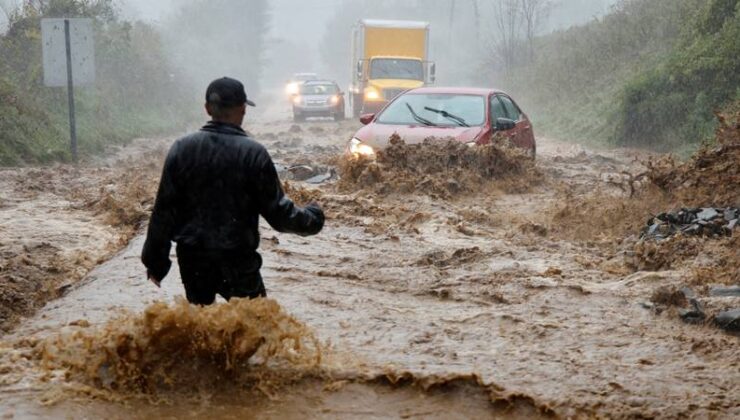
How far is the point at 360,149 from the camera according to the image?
1209 cm

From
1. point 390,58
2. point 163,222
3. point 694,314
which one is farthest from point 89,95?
point 163,222

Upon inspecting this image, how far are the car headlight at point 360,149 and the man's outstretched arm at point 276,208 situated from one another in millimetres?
7681

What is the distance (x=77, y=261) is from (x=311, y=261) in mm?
2201

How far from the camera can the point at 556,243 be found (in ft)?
30.9

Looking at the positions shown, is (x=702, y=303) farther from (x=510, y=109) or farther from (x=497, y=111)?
(x=510, y=109)

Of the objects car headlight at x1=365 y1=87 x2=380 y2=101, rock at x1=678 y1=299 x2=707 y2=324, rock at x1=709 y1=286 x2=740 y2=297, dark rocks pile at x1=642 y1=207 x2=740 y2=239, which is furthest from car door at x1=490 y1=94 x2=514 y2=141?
car headlight at x1=365 y1=87 x2=380 y2=101

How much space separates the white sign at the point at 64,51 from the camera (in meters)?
17.1

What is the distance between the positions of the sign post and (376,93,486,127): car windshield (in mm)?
7168

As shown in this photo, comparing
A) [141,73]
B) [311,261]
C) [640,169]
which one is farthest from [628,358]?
[141,73]

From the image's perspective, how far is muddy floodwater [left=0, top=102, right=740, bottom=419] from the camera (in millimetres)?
4707

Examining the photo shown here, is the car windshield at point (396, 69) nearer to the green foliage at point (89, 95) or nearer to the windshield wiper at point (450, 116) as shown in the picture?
the green foliage at point (89, 95)

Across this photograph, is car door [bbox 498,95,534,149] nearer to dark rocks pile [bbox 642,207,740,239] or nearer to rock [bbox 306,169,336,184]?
rock [bbox 306,169,336,184]

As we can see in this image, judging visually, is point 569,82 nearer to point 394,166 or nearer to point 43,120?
point 43,120

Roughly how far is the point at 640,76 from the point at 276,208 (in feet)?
65.0
